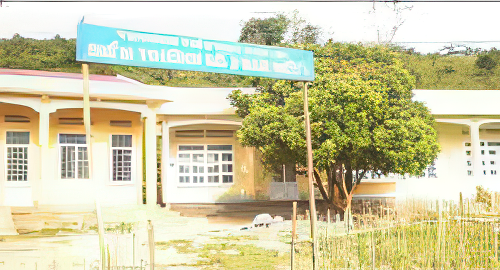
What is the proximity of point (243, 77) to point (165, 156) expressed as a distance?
2.18 m

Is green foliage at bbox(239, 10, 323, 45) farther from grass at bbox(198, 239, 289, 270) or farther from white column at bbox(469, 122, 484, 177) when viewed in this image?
grass at bbox(198, 239, 289, 270)

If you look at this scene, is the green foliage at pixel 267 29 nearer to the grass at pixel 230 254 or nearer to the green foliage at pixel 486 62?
the grass at pixel 230 254

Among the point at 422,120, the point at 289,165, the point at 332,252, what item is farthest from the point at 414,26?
the point at 332,252

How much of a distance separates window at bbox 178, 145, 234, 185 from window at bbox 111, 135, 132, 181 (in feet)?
2.90

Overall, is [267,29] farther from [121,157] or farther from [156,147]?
[121,157]

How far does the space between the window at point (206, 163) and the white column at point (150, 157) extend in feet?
1.61

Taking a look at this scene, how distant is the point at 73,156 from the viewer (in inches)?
348

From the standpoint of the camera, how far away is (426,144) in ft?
29.0

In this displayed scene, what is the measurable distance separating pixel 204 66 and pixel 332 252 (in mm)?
2639

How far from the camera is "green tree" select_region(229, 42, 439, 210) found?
27.1 feet

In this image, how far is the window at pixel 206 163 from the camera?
9.17 m

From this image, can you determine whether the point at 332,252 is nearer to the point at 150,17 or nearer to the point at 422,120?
the point at 422,120

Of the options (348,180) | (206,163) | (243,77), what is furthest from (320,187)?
(243,77)

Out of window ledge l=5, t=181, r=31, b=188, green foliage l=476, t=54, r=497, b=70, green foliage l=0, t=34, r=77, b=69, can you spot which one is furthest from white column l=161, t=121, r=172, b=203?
green foliage l=476, t=54, r=497, b=70
